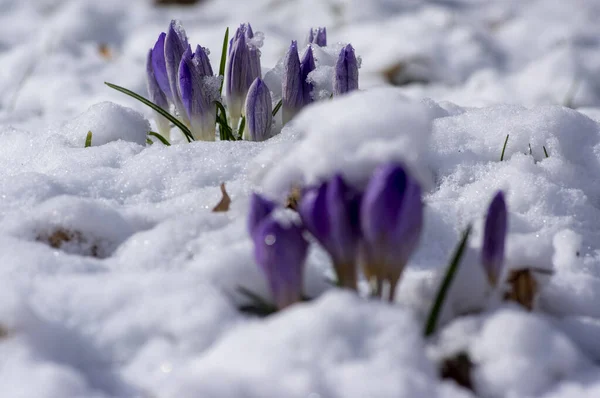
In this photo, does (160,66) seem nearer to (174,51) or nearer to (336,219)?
(174,51)

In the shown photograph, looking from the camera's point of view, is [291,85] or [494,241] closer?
[494,241]

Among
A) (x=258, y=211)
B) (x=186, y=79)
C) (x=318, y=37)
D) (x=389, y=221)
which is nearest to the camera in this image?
(x=389, y=221)

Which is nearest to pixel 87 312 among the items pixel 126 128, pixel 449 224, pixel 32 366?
pixel 32 366

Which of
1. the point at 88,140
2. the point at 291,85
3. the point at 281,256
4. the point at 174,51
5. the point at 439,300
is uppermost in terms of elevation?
the point at 174,51

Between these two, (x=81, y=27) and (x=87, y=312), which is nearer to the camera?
(x=87, y=312)

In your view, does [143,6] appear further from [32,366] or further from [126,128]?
[32,366]

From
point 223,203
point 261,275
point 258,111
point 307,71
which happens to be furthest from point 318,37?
point 261,275
